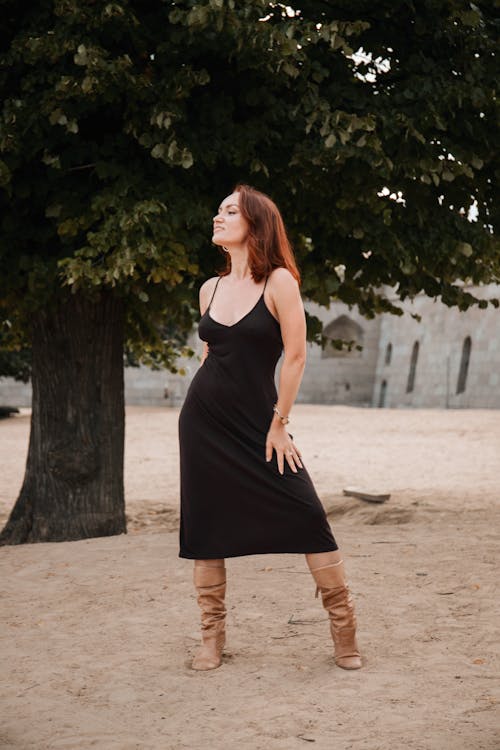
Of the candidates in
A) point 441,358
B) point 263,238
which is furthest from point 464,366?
point 263,238

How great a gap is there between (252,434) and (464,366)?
33477mm

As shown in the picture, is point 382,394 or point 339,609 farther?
point 382,394

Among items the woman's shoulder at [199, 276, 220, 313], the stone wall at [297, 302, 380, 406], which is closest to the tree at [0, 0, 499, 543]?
the woman's shoulder at [199, 276, 220, 313]

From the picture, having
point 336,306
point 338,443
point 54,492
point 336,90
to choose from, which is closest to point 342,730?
point 336,90

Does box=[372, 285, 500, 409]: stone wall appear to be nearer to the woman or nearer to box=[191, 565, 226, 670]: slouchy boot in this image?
the woman

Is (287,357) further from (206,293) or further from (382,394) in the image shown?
(382,394)

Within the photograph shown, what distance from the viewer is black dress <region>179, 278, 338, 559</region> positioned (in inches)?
169

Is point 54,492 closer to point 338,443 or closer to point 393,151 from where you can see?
point 393,151

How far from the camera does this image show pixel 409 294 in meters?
9.16

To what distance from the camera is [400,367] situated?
4272 cm

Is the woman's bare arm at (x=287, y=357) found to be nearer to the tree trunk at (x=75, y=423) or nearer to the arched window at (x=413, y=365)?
the tree trunk at (x=75, y=423)

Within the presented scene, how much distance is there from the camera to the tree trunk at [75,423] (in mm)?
8969

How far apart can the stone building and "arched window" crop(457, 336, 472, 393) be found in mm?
38

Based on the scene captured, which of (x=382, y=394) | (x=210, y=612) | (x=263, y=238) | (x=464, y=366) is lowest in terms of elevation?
(x=382, y=394)
